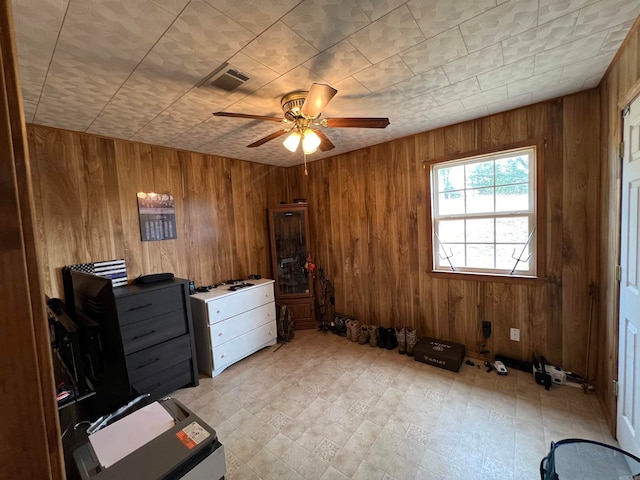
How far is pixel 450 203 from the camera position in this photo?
2.90 meters

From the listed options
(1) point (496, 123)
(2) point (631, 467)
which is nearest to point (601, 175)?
(1) point (496, 123)

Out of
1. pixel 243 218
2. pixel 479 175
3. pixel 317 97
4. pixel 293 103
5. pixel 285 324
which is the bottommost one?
pixel 285 324

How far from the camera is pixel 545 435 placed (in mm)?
1804

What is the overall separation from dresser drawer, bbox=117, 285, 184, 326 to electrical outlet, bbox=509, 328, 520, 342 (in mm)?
3173

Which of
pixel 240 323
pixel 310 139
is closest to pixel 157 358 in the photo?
pixel 240 323

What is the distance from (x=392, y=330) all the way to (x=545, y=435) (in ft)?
5.04

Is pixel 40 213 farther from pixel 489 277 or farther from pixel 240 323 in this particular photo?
pixel 489 277

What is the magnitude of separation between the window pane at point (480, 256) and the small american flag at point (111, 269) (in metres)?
3.49

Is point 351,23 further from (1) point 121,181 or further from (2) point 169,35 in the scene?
(1) point 121,181

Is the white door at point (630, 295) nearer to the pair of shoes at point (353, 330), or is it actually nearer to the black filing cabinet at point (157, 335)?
the pair of shoes at point (353, 330)

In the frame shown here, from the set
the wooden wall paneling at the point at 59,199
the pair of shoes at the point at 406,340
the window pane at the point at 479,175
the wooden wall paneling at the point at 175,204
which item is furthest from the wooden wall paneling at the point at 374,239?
the wooden wall paneling at the point at 59,199

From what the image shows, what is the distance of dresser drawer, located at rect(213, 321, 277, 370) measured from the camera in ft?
9.04

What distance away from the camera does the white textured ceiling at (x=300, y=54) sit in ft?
3.89

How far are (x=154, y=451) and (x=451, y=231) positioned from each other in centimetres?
295
